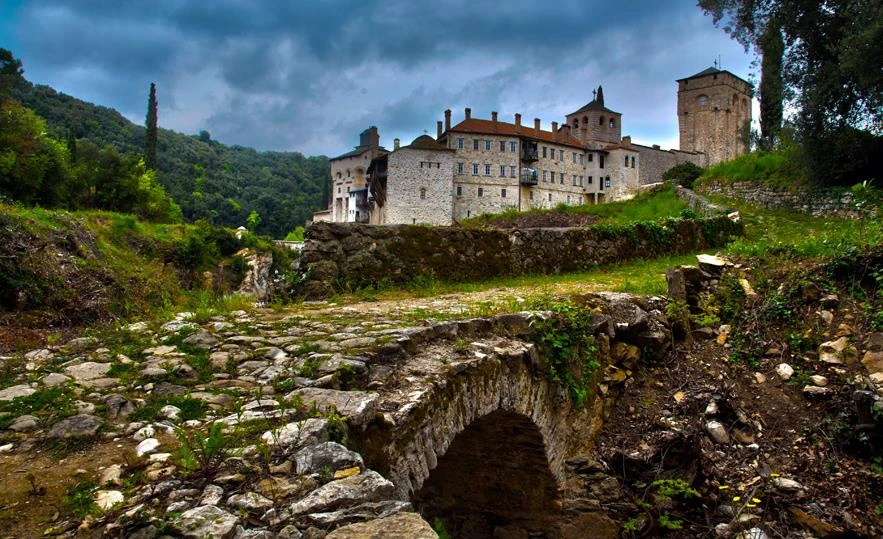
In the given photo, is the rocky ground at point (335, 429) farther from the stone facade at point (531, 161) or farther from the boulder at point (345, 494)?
the stone facade at point (531, 161)

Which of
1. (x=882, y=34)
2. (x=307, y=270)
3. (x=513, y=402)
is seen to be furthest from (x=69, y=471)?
(x=882, y=34)

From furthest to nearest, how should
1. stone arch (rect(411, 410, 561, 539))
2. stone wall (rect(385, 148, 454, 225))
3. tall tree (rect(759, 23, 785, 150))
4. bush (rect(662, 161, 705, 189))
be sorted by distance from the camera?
stone wall (rect(385, 148, 454, 225))
bush (rect(662, 161, 705, 189))
tall tree (rect(759, 23, 785, 150))
stone arch (rect(411, 410, 561, 539))

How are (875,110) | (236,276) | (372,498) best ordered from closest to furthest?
(372,498) < (875,110) < (236,276)

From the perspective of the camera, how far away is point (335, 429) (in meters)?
3.22

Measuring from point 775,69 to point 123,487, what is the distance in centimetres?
2255

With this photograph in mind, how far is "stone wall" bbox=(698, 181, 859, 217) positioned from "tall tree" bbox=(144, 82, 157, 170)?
43.6 m

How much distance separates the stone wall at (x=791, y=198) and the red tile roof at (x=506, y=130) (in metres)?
39.8

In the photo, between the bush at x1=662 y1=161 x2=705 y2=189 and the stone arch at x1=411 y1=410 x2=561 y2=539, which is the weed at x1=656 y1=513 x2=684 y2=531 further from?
the bush at x1=662 y1=161 x2=705 y2=189

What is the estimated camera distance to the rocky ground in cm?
248

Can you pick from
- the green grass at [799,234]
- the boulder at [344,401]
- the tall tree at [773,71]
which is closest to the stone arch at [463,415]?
the boulder at [344,401]

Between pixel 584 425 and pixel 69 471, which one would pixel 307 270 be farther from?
pixel 69 471

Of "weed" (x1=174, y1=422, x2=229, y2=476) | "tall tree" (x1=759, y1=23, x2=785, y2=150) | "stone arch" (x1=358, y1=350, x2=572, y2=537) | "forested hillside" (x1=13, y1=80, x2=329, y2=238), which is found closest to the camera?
"weed" (x1=174, y1=422, x2=229, y2=476)

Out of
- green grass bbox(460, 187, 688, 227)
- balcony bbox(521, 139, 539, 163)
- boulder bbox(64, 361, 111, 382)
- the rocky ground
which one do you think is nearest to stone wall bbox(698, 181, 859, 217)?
green grass bbox(460, 187, 688, 227)

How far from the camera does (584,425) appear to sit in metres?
6.82
